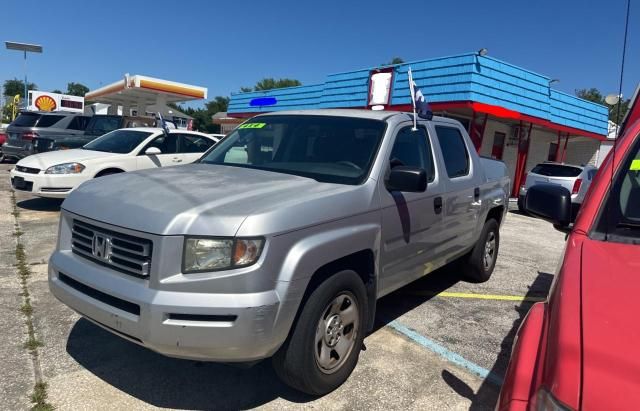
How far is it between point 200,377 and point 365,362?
1.19 meters

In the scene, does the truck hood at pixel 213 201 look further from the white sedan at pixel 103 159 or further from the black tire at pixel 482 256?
the white sedan at pixel 103 159

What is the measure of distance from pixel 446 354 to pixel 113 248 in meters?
2.61

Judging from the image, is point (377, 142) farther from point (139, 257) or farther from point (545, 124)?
point (545, 124)

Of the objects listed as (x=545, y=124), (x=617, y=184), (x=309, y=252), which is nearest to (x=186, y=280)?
(x=309, y=252)

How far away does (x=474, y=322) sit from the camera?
15.0 ft

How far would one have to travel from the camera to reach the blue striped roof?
13.5 meters

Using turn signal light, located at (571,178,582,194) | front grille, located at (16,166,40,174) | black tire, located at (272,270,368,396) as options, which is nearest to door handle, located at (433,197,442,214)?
black tire, located at (272,270,368,396)

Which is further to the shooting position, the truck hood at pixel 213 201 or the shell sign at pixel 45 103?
the shell sign at pixel 45 103

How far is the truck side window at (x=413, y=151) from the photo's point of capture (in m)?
3.82

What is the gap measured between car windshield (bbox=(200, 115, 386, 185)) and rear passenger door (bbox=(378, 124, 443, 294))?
0.72 ft

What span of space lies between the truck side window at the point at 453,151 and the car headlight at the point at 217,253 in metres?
2.53

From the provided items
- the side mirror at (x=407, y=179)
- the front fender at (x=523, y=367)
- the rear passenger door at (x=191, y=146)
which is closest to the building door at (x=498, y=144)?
the rear passenger door at (x=191, y=146)

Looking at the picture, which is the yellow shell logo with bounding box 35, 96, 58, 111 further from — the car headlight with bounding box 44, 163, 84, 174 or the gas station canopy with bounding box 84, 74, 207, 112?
the car headlight with bounding box 44, 163, 84, 174

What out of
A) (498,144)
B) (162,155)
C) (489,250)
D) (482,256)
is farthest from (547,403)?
(498,144)
